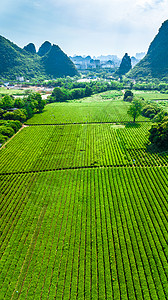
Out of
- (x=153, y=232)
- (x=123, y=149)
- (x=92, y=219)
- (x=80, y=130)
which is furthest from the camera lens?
(x=80, y=130)

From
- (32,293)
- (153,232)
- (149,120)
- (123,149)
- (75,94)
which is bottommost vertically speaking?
(32,293)

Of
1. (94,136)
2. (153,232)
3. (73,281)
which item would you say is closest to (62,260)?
(73,281)

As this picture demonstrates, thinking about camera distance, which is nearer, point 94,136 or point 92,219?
point 92,219

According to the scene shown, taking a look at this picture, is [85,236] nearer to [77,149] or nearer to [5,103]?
[77,149]

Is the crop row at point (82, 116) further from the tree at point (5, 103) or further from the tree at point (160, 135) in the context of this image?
the tree at point (160, 135)

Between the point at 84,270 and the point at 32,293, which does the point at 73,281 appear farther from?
the point at 32,293

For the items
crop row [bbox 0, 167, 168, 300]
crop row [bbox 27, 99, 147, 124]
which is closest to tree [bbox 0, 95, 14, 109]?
crop row [bbox 27, 99, 147, 124]

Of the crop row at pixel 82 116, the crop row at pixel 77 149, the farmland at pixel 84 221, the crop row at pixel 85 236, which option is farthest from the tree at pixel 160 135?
the crop row at pixel 82 116
